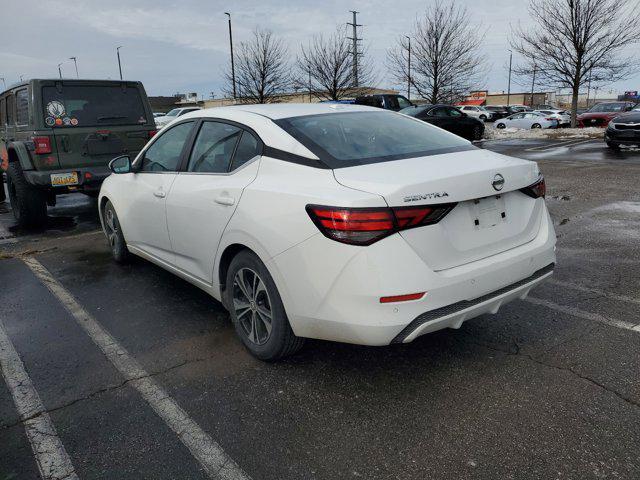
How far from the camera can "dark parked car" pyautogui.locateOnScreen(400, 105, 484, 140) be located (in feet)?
63.7

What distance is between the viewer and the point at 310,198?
2.63 m

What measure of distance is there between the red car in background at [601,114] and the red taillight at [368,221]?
1078 inches

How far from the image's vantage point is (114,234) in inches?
208

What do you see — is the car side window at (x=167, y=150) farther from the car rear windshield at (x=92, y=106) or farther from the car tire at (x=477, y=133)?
the car tire at (x=477, y=133)

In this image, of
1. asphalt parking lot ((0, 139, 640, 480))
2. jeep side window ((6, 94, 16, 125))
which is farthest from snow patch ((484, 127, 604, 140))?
jeep side window ((6, 94, 16, 125))

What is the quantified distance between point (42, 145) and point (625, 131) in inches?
563

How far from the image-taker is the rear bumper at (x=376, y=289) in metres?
2.47

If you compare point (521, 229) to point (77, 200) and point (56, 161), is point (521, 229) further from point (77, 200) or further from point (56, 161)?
point (77, 200)

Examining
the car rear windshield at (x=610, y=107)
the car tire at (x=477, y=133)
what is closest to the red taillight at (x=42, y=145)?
the car tire at (x=477, y=133)

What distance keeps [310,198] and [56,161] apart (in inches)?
219

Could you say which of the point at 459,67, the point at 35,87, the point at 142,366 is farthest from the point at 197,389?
the point at 459,67

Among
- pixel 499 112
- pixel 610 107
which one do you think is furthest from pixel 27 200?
pixel 499 112

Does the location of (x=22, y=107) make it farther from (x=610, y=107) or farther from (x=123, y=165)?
(x=610, y=107)

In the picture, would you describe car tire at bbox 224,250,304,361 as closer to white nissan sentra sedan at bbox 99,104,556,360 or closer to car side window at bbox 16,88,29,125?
white nissan sentra sedan at bbox 99,104,556,360
